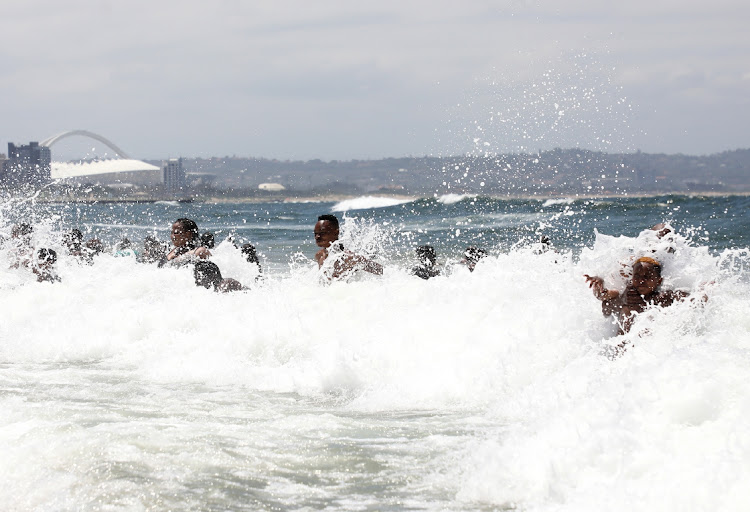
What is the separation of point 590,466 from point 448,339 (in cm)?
294

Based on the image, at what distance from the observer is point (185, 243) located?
9.68 meters

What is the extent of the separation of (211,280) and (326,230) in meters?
1.64

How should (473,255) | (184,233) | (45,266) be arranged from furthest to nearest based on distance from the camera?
(45,266) → (473,255) → (184,233)

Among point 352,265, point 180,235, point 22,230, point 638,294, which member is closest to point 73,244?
point 22,230

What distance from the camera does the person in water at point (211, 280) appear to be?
8.46m

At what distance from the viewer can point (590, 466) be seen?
3.42 metres

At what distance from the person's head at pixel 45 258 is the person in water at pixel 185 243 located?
205 cm

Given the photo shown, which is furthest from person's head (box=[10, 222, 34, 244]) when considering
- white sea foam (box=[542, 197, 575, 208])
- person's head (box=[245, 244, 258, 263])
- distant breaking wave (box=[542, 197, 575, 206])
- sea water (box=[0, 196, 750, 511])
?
distant breaking wave (box=[542, 197, 575, 206])

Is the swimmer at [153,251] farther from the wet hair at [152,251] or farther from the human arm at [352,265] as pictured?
the human arm at [352,265]

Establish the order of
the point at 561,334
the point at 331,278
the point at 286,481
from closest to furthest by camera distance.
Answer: the point at 286,481
the point at 561,334
the point at 331,278

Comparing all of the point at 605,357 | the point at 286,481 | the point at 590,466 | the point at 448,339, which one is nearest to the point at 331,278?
the point at 448,339

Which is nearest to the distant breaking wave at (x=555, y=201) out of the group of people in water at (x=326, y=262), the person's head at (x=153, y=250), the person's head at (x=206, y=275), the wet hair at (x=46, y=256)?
the group of people in water at (x=326, y=262)

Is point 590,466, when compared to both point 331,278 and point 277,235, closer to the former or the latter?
point 331,278

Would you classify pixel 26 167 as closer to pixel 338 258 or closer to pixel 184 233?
pixel 184 233
